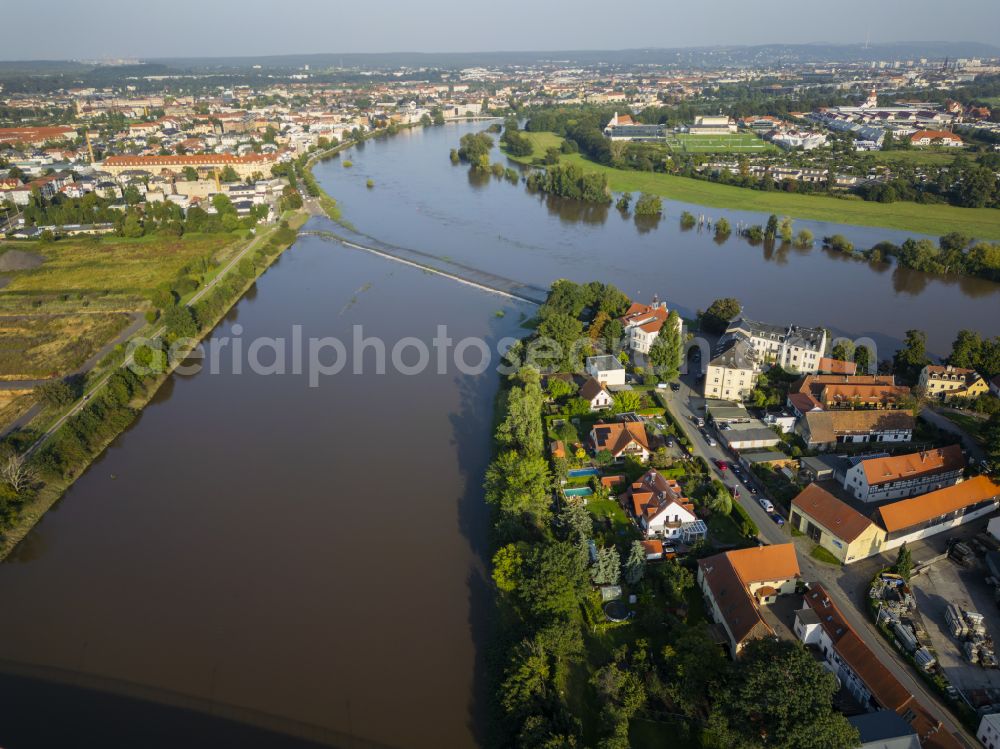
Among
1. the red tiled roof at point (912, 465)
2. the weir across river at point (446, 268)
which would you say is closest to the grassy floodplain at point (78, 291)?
the weir across river at point (446, 268)

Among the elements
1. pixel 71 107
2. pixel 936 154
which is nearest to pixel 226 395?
pixel 936 154

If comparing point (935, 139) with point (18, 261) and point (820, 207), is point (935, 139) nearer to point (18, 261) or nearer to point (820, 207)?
point (820, 207)

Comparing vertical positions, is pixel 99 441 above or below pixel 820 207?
below

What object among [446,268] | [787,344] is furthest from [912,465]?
[446,268]

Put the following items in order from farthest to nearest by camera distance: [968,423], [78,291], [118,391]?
[78,291], [118,391], [968,423]

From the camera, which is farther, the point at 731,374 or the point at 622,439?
the point at 731,374

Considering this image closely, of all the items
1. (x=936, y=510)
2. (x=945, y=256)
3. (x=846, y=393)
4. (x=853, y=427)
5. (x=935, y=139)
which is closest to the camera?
(x=936, y=510)

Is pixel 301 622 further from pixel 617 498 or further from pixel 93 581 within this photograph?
pixel 617 498

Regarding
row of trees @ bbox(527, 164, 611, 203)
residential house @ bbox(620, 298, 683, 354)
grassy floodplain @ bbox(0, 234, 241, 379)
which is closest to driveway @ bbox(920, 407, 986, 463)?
residential house @ bbox(620, 298, 683, 354)
